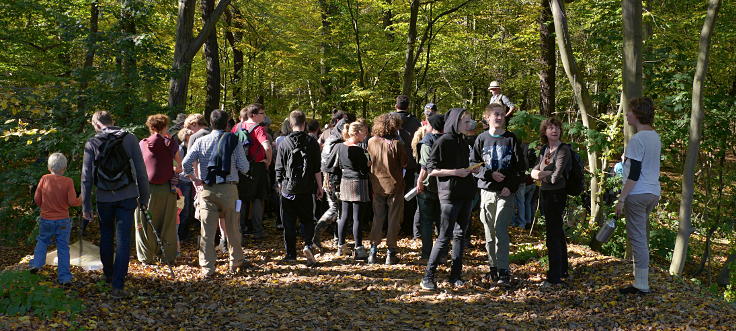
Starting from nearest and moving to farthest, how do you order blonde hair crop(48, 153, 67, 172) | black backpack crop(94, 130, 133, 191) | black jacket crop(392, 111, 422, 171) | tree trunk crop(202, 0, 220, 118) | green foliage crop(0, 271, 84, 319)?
1. green foliage crop(0, 271, 84, 319)
2. black backpack crop(94, 130, 133, 191)
3. blonde hair crop(48, 153, 67, 172)
4. black jacket crop(392, 111, 422, 171)
5. tree trunk crop(202, 0, 220, 118)

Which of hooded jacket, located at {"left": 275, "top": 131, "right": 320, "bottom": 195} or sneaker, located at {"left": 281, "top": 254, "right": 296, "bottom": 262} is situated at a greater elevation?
hooded jacket, located at {"left": 275, "top": 131, "right": 320, "bottom": 195}

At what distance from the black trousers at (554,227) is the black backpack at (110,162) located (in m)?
4.45

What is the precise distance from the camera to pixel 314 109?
21.8 m

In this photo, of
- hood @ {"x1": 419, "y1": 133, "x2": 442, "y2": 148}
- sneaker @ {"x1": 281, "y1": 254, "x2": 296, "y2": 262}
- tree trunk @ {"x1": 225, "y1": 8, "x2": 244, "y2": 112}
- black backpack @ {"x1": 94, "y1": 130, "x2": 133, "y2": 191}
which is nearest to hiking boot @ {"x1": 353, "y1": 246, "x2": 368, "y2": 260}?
sneaker @ {"x1": 281, "y1": 254, "x2": 296, "y2": 262}

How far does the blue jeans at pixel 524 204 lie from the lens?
10.2 m

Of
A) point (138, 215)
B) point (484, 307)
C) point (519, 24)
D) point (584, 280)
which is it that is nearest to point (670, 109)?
point (584, 280)

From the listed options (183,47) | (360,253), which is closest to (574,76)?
(360,253)

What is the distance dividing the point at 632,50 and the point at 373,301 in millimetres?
4341

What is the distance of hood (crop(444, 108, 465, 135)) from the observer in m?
5.97

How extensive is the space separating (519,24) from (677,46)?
857 cm

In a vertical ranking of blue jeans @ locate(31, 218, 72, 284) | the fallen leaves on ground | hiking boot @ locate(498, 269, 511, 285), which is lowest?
the fallen leaves on ground

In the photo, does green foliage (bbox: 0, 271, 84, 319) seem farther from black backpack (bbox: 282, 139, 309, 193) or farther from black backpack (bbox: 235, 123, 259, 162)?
black backpack (bbox: 235, 123, 259, 162)

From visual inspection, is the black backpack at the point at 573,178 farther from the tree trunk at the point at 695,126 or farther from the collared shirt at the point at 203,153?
the collared shirt at the point at 203,153

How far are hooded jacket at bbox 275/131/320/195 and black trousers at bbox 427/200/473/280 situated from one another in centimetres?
182
